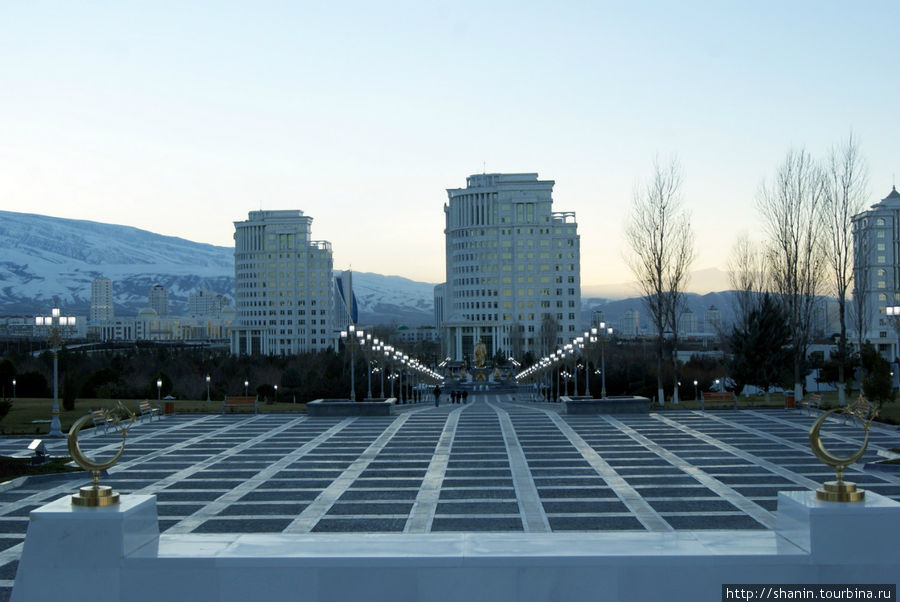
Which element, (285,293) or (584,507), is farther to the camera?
(285,293)

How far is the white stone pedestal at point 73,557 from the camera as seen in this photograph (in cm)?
600

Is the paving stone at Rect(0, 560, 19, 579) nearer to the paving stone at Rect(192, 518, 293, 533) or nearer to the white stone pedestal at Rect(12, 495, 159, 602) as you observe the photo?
the paving stone at Rect(192, 518, 293, 533)

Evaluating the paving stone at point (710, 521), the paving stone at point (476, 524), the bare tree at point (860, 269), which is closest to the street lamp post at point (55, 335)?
the paving stone at point (476, 524)

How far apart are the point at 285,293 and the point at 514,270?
49525 millimetres

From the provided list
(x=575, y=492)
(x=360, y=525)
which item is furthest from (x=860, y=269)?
(x=360, y=525)

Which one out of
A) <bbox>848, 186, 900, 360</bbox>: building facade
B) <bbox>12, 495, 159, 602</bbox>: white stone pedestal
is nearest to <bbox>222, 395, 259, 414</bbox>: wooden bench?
<bbox>12, 495, 159, 602</bbox>: white stone pedestal

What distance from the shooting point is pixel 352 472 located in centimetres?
1853

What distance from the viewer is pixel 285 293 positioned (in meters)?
171

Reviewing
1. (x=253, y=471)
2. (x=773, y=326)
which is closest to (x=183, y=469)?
(x=253, y=471)

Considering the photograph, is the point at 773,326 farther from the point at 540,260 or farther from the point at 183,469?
the point at 540,260

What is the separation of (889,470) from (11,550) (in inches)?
643

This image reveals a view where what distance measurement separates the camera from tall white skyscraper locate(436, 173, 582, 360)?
149m

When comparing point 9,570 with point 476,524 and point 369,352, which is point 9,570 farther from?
point 369,352

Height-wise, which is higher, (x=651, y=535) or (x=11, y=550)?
(x=651, y=535)
